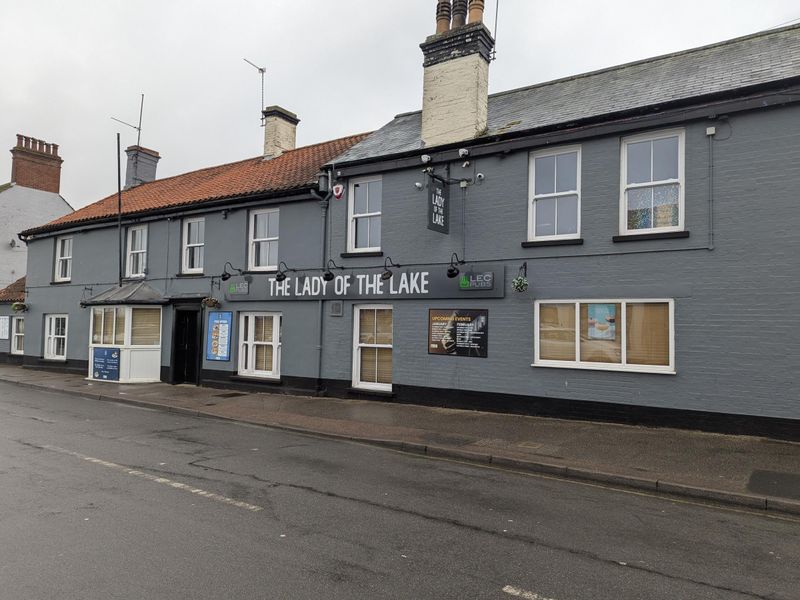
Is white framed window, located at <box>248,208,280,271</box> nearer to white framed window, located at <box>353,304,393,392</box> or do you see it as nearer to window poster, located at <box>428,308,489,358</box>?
white framed window, located at <box>353,304,393,392</box>

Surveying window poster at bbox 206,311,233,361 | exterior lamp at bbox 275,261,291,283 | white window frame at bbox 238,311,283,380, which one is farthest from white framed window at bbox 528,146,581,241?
window poster at bbox 206,311,233,361

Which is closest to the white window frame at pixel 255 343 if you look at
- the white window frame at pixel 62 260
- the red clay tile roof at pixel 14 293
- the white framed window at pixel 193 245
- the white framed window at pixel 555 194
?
the white framed window at pixel 193 245

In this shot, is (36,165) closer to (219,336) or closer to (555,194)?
(219,336)

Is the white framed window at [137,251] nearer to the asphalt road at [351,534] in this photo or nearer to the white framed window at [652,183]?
the asphalt road at [351,534]

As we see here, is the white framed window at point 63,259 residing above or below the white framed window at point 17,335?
above

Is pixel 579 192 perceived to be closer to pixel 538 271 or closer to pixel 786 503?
pixel 538 271

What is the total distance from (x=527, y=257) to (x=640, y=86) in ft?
14.5

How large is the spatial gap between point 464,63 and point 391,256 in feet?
16.4

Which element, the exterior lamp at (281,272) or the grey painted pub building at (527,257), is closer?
the grey painted pub building at (527,257)

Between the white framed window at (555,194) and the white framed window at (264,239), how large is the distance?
24.9 ft

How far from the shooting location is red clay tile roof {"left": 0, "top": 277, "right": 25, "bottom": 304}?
24328mm

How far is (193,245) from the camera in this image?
1786cm

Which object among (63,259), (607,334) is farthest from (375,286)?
(63,259)

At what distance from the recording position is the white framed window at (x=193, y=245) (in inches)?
697
